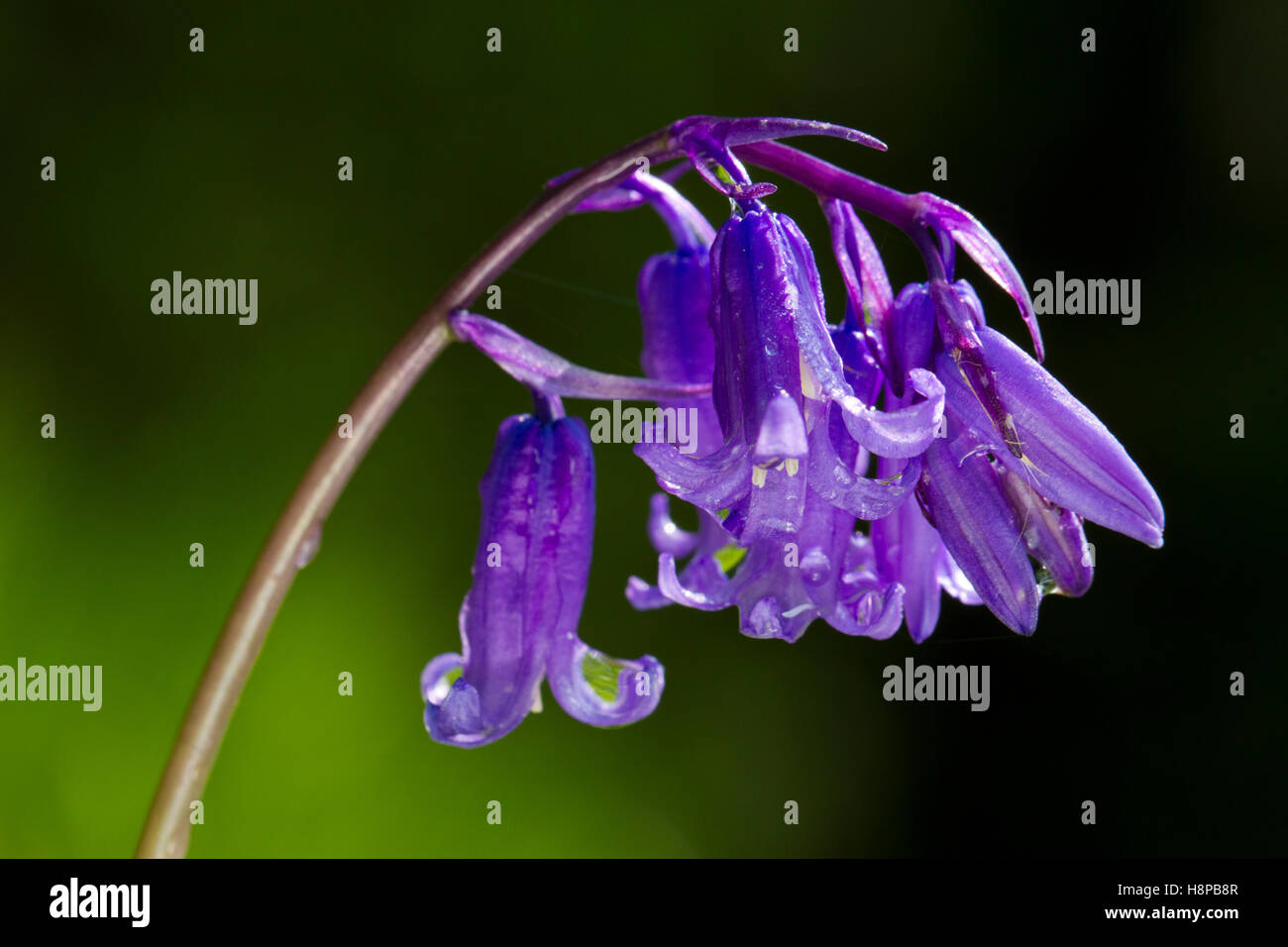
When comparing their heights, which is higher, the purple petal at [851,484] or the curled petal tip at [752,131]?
the curled petal tip at [752,131]

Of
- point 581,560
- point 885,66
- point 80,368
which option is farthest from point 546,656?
point 885,66

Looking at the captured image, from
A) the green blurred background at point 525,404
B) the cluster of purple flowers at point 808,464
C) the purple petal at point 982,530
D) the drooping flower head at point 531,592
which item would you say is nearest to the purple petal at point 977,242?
the cluster of purple flowers at point 808,464

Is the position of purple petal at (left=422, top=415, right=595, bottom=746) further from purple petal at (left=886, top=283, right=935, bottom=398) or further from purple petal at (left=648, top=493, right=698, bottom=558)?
purple petal at (left=886, top=283, right=935, bottom=398)

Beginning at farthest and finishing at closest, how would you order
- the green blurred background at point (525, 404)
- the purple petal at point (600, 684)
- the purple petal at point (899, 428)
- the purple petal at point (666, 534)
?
the green blurred background at point (525, 404)
the purple petal at point (666, 534)
the purple petal at point (600, 684)
the purple petal at point (899, 428)

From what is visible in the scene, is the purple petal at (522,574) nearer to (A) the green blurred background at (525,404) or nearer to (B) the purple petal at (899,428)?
(B) the purple petal at (899,428)

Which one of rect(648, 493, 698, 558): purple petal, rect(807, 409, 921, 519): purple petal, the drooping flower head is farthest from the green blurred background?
rect(807, 409, 921, 519): purple petal

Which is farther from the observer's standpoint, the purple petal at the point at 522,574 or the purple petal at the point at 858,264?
the purple petal at the point at 522,574

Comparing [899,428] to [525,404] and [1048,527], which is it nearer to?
[1048,527]
